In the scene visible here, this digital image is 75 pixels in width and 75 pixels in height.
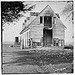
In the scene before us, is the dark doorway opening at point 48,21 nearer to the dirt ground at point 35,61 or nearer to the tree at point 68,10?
the tree at point 68,10

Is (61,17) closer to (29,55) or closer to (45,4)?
(45,4)

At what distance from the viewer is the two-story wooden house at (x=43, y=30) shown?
2260 millimetres

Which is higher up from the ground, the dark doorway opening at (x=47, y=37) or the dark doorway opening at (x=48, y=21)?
the dark doorway opening at (x=48, y=21)

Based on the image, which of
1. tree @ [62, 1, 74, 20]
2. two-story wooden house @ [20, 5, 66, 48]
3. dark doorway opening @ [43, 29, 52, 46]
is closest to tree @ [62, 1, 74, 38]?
tree @ [62, 1, 74, 20]

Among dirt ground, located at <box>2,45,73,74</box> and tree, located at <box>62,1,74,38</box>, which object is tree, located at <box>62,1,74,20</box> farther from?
dirt ground, located at <box>2,45,73,74</box>

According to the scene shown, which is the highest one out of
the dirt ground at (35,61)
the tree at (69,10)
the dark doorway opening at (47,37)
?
the tree at (69,10)

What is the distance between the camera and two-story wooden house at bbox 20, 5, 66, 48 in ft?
7.41

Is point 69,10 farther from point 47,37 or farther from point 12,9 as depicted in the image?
point 12,9

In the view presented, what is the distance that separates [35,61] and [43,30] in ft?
1.29

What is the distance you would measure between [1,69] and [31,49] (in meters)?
0.43

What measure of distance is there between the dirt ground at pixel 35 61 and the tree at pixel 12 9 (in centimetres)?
36

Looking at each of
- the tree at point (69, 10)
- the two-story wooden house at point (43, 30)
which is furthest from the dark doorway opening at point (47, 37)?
the tree at point (69, 10)

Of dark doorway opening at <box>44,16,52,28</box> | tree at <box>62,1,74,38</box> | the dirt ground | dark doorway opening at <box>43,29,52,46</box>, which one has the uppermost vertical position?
tree at <box>62,1,74,38</box>

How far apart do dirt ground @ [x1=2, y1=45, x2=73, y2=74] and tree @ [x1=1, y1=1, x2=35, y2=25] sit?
0.36 m
